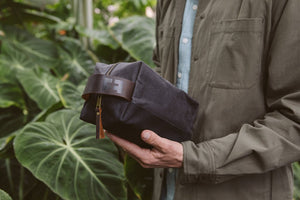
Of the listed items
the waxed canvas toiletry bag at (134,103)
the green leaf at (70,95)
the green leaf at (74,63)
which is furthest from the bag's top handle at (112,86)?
the green leaf at (74,63)

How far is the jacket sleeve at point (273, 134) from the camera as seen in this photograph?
0.65 metres

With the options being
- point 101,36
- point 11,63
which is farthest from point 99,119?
point 11,63

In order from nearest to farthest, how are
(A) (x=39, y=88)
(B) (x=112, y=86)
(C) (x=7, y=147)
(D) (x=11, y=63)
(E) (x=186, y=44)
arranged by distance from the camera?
(B) (x=112, y=86) → (E) (x=186, y=44) → (C) (x=7, y=147) → (A) (x=39, y=88) → (D) (x=11, y=63)

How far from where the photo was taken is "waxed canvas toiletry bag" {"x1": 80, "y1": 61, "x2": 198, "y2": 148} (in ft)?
2.11

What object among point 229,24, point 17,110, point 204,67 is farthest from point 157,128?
point 17,110

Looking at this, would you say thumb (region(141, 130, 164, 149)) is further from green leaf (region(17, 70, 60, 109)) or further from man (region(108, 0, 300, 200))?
green leaf (region(17, 70, 60, 109))

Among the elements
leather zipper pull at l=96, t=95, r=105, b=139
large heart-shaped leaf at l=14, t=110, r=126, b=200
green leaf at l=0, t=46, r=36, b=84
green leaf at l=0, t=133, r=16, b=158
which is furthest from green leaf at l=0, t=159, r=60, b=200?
leather zipper pull at l=96, t=95, r=105, b=139

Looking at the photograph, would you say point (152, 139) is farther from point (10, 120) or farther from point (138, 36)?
point (10, 120)

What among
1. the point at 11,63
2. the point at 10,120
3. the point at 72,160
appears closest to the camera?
the point at 72,160

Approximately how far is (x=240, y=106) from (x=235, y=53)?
14 centimetres

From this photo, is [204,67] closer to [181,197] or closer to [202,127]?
[202,127]

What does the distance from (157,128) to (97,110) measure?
15 centimetres

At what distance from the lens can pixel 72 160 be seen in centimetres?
115

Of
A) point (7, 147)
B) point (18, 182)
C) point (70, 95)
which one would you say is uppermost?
point (70, 95)
